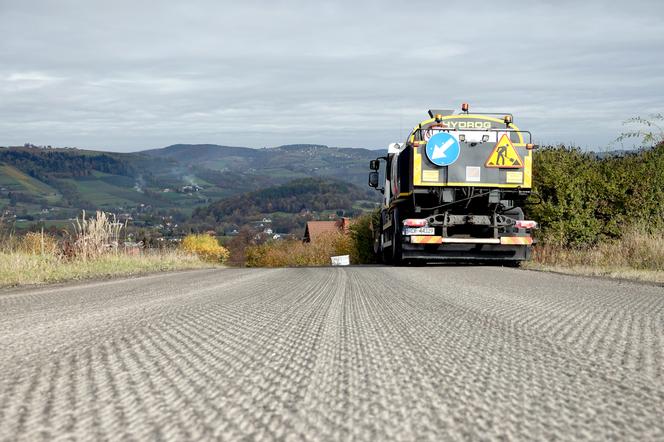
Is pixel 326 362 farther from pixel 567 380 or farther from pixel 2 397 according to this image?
pixel 2 397

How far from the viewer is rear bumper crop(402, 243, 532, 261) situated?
1464cm

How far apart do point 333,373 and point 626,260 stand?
10451 mm

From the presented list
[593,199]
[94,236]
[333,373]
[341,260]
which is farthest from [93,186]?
[333,373]

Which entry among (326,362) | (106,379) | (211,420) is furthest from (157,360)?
(211,420)

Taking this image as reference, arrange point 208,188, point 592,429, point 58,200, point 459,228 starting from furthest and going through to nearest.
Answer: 1. point 208,188
2. point 58,200
3. point 459,228
4. point 592,429

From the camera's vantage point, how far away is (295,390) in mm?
2293

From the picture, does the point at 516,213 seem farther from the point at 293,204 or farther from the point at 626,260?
the point at 293,204

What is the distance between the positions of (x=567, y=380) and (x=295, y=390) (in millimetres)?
967

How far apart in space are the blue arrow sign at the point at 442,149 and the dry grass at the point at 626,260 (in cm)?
273

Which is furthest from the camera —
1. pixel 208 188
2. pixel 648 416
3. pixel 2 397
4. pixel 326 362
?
pixel 208 188

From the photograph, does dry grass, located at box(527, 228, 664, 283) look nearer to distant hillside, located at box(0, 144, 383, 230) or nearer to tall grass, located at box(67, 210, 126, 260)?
tall grass, located at box(67, 210, 126, 260)

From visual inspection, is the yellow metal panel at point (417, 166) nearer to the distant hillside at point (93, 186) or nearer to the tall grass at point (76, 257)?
the tall grass at point (76, 257)

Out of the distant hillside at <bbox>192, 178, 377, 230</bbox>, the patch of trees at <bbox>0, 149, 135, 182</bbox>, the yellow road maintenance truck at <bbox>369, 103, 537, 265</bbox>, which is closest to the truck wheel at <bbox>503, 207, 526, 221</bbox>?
the yellow road maintenance truck at <bbox>369, 103, 537, 265</bbox>

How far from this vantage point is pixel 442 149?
14234mm
